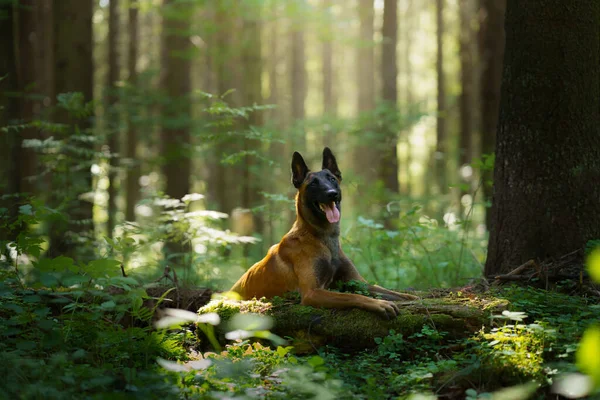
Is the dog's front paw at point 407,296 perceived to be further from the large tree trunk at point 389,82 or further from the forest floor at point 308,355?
the large tree trunk at point 389,82

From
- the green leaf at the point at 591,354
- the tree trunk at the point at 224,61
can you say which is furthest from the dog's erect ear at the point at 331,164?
the tree trunk at the point at 224,61

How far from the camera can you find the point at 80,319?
4.83m

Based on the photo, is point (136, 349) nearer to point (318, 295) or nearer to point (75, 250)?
point (318, 295)

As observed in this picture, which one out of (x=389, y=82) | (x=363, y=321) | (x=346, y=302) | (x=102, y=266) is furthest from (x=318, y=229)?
Result: (x=389, y=82)

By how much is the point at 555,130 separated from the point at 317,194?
8.38 feet

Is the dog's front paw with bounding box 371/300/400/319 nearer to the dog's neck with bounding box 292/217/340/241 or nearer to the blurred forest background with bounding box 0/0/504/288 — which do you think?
the dog's neck with bounding box 292/217/340/241

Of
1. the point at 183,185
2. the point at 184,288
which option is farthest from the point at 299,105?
the point at 184,288

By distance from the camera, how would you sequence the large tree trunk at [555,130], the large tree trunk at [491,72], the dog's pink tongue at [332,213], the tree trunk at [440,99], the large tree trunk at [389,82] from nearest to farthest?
the large tree trunk at [555,130] → the dog's pink tongue at [332,213] → the large tree trunk at [491,72] → the large tree trunk at [389,82] → the tree trunk at [440,99]

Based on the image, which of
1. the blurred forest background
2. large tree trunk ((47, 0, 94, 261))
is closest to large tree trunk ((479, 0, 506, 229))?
the blurred forest background

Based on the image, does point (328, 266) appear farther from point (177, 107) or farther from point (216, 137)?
point (177, 107)

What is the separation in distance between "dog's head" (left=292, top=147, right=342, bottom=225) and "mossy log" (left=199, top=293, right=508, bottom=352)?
109 cm

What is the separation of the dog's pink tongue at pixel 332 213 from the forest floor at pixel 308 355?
1.06 meters

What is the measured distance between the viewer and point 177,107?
15.1 m

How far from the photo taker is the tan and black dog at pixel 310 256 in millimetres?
5832
